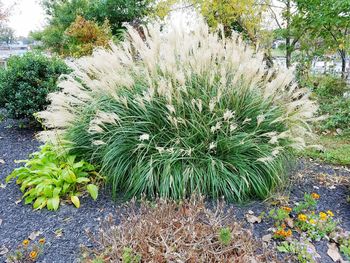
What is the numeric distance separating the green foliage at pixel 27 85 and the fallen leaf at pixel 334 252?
3892mm

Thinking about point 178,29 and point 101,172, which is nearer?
point 101,172

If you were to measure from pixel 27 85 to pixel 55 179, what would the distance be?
7.73 ft

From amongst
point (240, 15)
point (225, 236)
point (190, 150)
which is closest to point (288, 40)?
point (240, 15)

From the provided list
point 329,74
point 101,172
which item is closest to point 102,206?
point 101,172

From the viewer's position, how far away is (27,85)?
4.48 m

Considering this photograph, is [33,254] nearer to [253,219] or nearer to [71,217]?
[71,217]

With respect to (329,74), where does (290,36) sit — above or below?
above

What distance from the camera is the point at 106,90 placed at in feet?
9.62

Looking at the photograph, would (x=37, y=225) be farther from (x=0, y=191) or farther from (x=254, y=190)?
(x=254, y=190)

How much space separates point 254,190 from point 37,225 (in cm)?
175

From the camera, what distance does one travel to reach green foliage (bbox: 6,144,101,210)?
2.60 metres

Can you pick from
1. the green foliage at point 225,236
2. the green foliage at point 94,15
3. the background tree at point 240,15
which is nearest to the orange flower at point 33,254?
the green foliage at point 225,236

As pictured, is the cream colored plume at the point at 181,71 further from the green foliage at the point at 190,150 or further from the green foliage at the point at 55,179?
the green foliage at the point at 55,179

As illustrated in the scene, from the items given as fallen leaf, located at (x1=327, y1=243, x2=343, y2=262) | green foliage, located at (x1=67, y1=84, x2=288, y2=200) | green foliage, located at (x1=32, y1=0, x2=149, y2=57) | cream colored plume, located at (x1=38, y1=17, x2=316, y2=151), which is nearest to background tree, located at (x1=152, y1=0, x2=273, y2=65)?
green foliage, located at (x1=32, y1=0, x2=149, y2=57)
